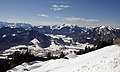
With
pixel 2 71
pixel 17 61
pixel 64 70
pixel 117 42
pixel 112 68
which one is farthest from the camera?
pixel 17 61

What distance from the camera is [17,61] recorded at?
9762cm

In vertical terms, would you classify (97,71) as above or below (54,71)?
above

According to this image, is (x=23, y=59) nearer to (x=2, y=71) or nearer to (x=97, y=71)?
(x=2, y=71)

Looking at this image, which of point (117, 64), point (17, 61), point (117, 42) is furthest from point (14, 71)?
point (17, 61)

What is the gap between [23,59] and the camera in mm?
98312

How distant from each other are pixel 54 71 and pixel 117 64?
42.9 feet

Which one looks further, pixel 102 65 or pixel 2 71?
pixel 2 71

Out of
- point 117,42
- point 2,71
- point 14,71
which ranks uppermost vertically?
point 117,42

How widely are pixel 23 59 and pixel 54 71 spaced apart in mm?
62602

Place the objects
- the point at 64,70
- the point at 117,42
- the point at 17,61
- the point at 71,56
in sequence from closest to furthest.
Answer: the point at 64,70
the point at 117,42
the point at 71,56
the point at 17,61

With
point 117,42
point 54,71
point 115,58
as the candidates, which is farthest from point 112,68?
point 117,42

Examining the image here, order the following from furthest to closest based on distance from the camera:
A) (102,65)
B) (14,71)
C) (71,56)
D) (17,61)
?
(17,61) < (14,71) < (71,56) < (102,65)

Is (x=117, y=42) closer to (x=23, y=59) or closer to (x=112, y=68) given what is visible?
(x=112, y=68)

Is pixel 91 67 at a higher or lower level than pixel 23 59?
higher
